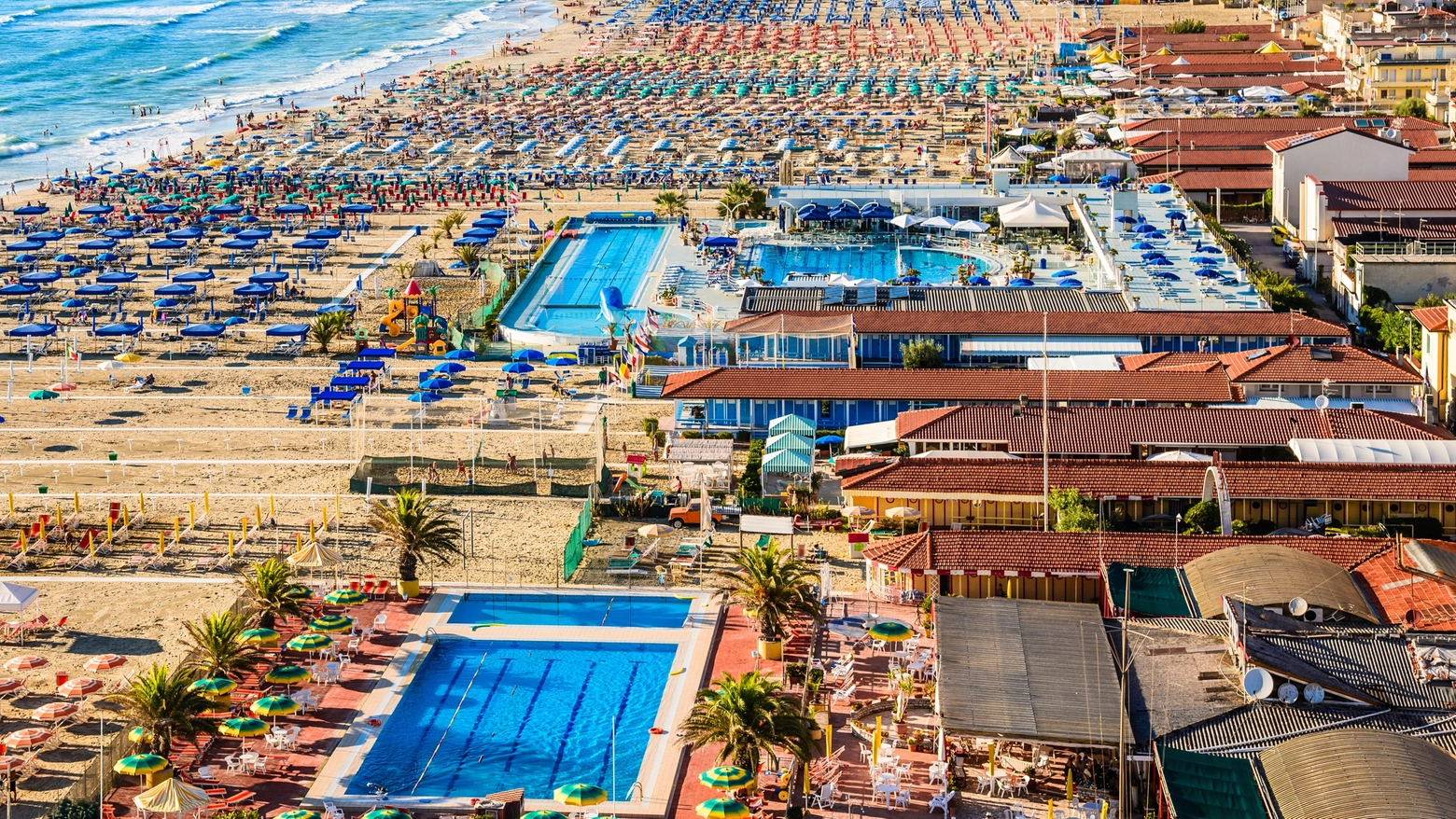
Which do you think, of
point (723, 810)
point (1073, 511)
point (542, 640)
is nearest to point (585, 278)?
point (1073, 511)

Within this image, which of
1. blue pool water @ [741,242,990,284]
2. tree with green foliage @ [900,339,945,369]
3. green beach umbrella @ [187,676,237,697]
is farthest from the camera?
blue pool water @ [741,242,990,284]

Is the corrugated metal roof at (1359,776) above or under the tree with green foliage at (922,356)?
above

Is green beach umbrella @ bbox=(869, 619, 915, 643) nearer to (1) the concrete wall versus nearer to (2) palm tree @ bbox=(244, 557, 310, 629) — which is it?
(2) palm tree @ bbox=(244, 557, 310, 629)

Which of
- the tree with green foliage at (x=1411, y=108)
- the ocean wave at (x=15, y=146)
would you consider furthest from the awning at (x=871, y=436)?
the ocean wave at (x=15, y=146)

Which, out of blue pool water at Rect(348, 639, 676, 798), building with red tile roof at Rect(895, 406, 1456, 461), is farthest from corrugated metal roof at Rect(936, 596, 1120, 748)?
building with red tile roof at Rect(895, 406, 1456, 461)

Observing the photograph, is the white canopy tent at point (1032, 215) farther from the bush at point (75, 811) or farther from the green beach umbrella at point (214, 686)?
the bush at point (75, 811)
